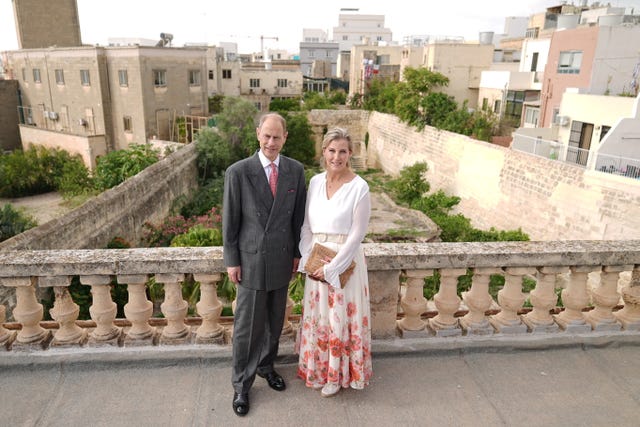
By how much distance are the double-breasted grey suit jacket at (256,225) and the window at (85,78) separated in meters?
27.3

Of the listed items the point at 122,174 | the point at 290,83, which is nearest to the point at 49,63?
the point at 122,174

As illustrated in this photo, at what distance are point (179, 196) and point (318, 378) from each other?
1384 cm

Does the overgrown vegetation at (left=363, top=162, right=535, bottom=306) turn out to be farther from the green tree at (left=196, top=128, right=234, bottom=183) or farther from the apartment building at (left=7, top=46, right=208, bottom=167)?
the apartment building at (left=7, top=46, right=208, bottom=167)

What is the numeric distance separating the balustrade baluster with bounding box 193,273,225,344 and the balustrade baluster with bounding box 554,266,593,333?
8.07 feet

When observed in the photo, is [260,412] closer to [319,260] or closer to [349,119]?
[319,260]

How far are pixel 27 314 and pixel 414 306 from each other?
99.9 inches

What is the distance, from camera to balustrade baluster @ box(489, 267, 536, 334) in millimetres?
3225

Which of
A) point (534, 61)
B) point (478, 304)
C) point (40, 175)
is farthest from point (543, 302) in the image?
point (534, 61)

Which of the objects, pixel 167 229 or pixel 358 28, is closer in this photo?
pixel 167 229

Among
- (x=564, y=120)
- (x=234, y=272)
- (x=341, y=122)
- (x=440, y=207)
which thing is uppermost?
(x=234, y=272)

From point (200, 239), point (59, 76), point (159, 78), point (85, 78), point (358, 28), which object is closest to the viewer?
point (200, 239)

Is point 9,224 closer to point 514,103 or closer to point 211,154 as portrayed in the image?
point 211,154

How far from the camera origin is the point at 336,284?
2703 mm

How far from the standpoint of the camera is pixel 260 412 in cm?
268
